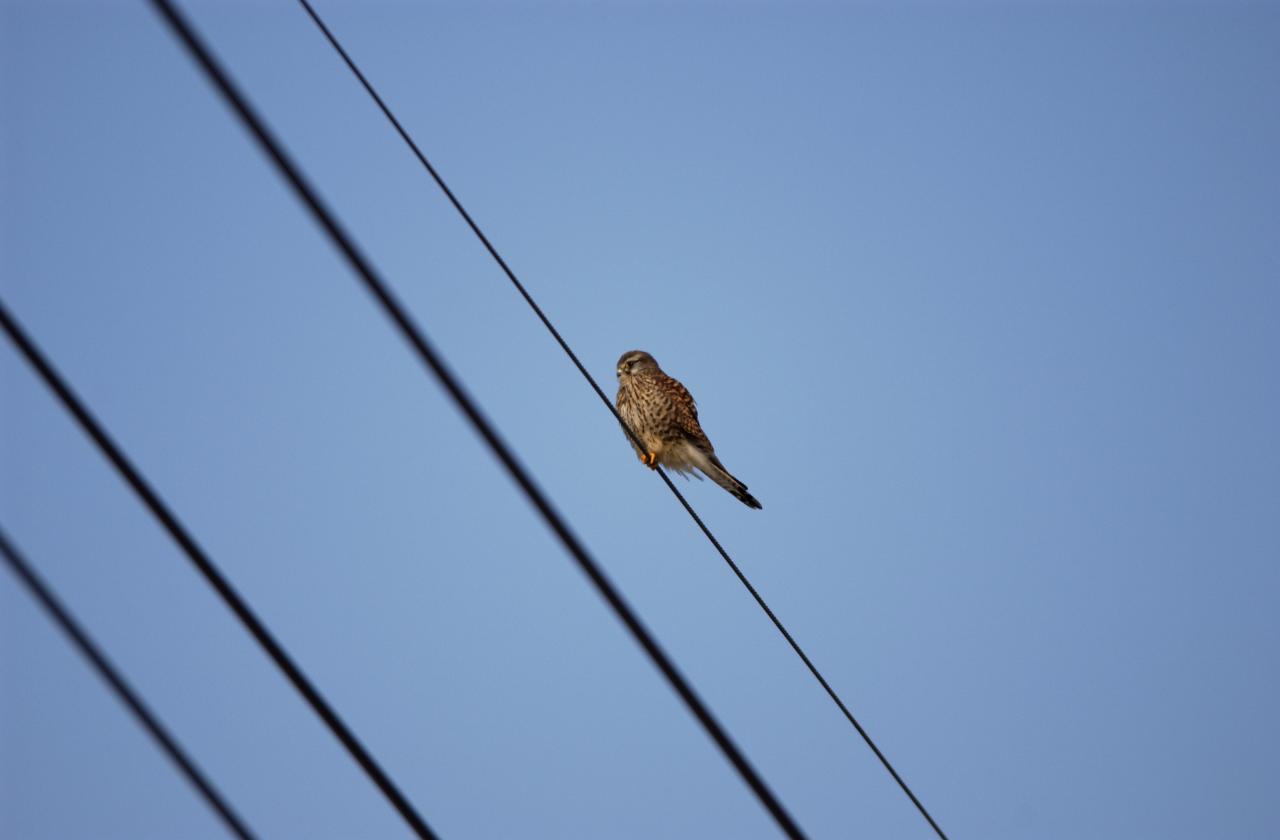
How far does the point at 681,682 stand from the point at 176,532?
3.29ft

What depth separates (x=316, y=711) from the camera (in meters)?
2.48

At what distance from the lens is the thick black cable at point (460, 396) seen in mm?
1919

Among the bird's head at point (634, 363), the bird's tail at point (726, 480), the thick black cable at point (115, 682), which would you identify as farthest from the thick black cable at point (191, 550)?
the bird's head at point (634, 363)

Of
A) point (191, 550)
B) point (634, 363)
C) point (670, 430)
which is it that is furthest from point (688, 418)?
point (191, 550)

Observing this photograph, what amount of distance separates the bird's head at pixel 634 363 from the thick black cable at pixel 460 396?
8.97 m

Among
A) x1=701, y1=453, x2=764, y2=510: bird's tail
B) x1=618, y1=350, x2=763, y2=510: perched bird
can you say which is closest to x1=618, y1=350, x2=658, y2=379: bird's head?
x1=618, y1=350, x2=763, y2=510: perched bird

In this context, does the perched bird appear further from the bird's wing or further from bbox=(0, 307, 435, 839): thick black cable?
bbox=(0, 307, 435, 839): thick black cable

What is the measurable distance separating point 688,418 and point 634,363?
40.0 inches

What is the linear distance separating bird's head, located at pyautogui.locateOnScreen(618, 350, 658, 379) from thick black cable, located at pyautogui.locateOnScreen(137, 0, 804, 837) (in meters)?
8.97

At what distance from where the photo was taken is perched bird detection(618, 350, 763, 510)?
10219 millimetres

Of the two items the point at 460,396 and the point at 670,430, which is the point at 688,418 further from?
the point at 460,396

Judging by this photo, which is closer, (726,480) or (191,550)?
(191,550)

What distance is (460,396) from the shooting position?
6.72ft

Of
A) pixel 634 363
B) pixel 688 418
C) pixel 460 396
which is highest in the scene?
pixel 634 363
